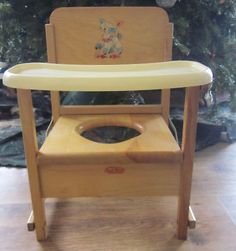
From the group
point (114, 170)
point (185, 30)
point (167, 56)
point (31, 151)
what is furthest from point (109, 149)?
point (185, 30)

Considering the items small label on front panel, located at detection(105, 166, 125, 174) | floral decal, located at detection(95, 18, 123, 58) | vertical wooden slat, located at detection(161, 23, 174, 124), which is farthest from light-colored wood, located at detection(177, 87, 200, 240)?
floral decal, located at detection(95, 18, 123, 58)

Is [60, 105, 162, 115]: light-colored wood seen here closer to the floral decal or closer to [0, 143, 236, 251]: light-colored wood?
the floral decal

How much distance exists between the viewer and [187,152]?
2.19 feet

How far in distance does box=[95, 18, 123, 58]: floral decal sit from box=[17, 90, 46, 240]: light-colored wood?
1.21 ft

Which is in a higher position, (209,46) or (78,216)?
(209,46)

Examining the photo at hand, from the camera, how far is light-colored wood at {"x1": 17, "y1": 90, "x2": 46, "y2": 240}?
24.3 inches

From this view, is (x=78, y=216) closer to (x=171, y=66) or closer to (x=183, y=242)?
(x=183, y=242)

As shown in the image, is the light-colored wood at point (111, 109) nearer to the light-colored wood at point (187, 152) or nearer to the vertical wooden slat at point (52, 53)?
the vertical wooden slat at point (52, 53)

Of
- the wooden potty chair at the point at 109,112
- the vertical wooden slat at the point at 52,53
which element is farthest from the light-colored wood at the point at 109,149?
the vertical wooden slat at the point at 52,53

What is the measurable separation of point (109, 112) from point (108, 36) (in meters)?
0.23

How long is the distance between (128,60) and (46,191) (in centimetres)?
47

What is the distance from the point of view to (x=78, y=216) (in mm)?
848

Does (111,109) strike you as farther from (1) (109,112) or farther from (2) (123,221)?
(2) (123,221)

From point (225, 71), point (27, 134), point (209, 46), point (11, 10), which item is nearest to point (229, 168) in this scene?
point (225, 71)
